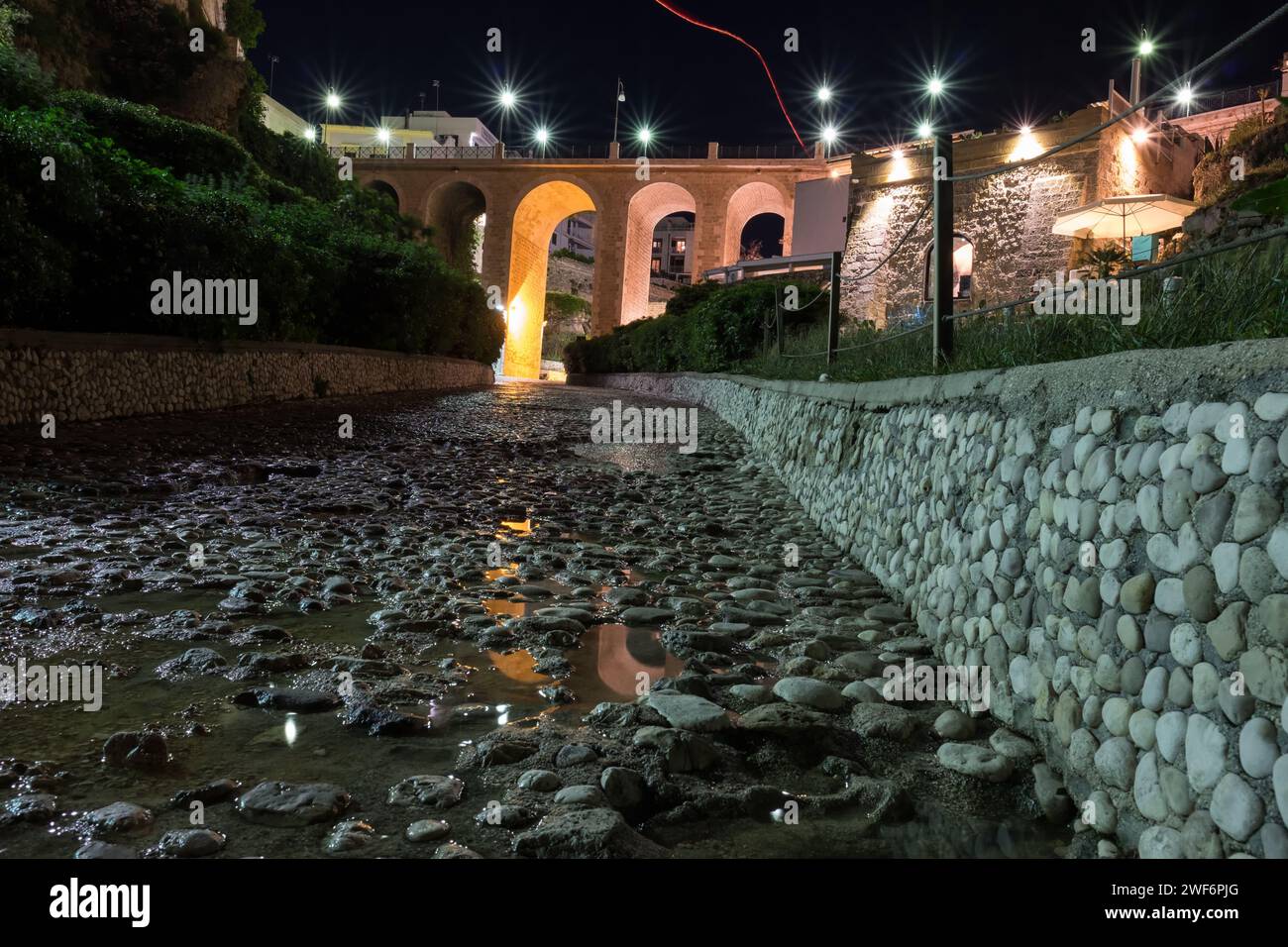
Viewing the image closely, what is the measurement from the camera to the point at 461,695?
2.50 m

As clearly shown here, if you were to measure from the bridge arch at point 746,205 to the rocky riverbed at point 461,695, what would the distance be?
35.0 m

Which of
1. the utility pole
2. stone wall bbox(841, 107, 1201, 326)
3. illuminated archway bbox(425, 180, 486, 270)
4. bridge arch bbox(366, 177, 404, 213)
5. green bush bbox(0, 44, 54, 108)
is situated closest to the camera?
the utility pole

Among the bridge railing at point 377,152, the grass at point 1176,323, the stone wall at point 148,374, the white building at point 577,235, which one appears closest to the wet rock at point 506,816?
the grass at point 1176,323

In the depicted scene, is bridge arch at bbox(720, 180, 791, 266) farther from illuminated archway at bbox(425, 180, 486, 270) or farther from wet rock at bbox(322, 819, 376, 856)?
wet rock at bbox(322, 819, 376, 856)

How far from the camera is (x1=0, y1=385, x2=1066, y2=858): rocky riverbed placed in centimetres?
178

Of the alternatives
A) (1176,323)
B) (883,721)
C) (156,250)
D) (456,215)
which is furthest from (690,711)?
(456,215)

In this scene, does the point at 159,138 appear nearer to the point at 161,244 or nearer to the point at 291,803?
the point at 161,244

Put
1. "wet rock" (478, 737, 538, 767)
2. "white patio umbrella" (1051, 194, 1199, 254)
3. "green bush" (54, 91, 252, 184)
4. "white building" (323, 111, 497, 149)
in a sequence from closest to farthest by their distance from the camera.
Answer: "wet rock" (478, 737, 538, 767), "white patio umbrella" (1051, 194, 1199, 254), "green bush" (54, 91, 252, 184), "white building" (323, 111, 497, 149)

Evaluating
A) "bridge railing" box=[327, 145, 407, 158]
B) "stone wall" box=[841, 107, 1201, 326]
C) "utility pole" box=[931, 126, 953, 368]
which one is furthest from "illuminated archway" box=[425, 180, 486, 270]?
"utility pole" box=[931, 126, 953, 368]

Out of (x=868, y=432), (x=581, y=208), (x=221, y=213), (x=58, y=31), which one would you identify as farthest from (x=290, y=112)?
(x=868, y=432)

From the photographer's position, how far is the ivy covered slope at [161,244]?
283 inches

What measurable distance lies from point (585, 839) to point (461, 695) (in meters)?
0.91

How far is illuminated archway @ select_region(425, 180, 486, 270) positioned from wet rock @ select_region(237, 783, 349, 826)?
140ft

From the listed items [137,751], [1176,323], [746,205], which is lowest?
[137,751]
